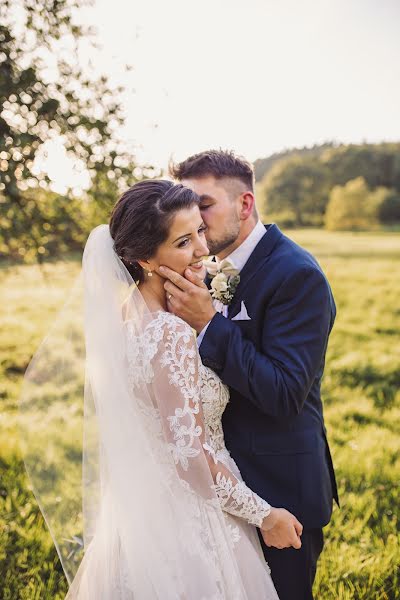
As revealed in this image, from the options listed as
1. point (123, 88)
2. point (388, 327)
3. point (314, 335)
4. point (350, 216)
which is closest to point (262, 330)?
point (314, 335)

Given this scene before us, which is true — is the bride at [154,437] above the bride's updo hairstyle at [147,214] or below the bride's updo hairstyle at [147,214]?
below

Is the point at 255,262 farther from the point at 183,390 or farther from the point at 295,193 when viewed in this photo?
the point at 295,193

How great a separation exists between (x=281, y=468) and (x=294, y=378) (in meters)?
0.57

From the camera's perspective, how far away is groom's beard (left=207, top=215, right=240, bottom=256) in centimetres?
311

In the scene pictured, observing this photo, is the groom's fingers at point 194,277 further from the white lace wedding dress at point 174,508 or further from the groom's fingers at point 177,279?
the white lace wedding dress at point 174,508

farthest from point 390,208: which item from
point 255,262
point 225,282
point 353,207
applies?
point 225,282

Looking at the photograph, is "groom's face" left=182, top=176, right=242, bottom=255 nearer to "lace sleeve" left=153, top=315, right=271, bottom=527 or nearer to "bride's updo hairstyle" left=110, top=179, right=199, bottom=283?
"bride's updo hairstyle" left=110, top=179, right=199, bottom=283

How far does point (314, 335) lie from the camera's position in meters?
2.61

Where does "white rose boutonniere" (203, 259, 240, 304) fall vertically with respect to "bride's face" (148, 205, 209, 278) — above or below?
below

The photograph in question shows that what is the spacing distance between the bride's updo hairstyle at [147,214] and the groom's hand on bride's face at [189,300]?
0.16m

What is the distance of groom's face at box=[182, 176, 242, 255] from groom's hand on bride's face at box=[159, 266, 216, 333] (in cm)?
57

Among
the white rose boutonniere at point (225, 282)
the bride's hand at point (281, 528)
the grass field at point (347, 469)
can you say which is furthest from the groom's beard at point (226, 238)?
the grass field at point (347, 469)

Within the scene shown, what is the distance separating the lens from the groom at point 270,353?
253 centimetres

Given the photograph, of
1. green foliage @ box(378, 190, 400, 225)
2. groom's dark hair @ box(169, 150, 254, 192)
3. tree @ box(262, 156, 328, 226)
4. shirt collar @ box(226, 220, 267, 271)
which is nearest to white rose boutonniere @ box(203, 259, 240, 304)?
shirt collar @ box(226, 220, 267, 271)
